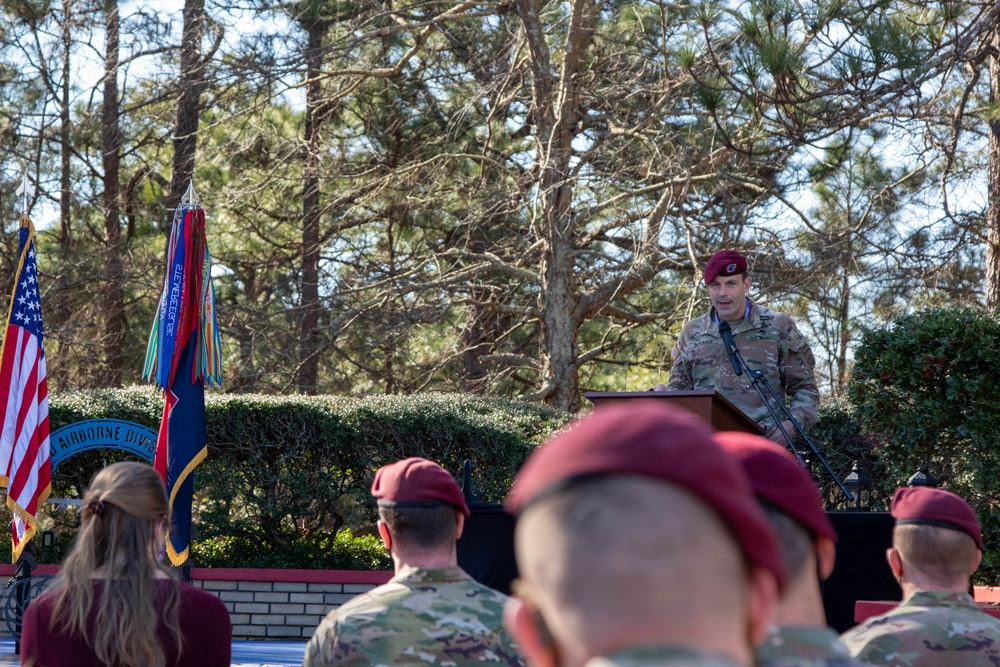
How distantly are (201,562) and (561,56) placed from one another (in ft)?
23.0

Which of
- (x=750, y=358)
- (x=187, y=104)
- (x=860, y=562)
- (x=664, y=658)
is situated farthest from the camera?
(x=187, y=104)

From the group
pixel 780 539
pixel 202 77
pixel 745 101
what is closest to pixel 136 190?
pixel 202 77

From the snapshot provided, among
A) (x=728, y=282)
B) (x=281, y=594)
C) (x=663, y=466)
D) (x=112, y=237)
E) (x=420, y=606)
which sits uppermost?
(x=112, y=237)

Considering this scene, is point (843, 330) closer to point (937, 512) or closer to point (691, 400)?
point (691, 400)

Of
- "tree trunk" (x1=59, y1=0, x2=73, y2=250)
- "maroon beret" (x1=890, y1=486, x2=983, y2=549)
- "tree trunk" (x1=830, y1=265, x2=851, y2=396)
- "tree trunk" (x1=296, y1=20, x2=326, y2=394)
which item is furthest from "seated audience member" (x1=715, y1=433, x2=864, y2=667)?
"tree trunk" (x1=59, y1=0, x2=73, y2=250)

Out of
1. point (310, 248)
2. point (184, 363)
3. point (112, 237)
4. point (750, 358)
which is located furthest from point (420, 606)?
point (112, 237)

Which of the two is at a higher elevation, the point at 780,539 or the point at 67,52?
the point at 67,52

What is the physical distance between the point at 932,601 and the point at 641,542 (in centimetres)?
214

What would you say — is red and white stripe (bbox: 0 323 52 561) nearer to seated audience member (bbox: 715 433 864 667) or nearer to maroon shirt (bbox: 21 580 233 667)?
maroon shirt (bbox: 21 580 233 667)

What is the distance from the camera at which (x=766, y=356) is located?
641 cm

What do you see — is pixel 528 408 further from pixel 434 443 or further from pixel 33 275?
pixel 33 275

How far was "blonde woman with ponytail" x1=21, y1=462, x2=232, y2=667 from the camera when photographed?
9.45ft

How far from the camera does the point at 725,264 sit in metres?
6.08

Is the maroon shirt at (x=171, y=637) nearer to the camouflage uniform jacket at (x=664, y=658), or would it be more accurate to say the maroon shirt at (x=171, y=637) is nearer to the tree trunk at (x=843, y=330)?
the camouflage uniform jacket at (x=664, y=658)
